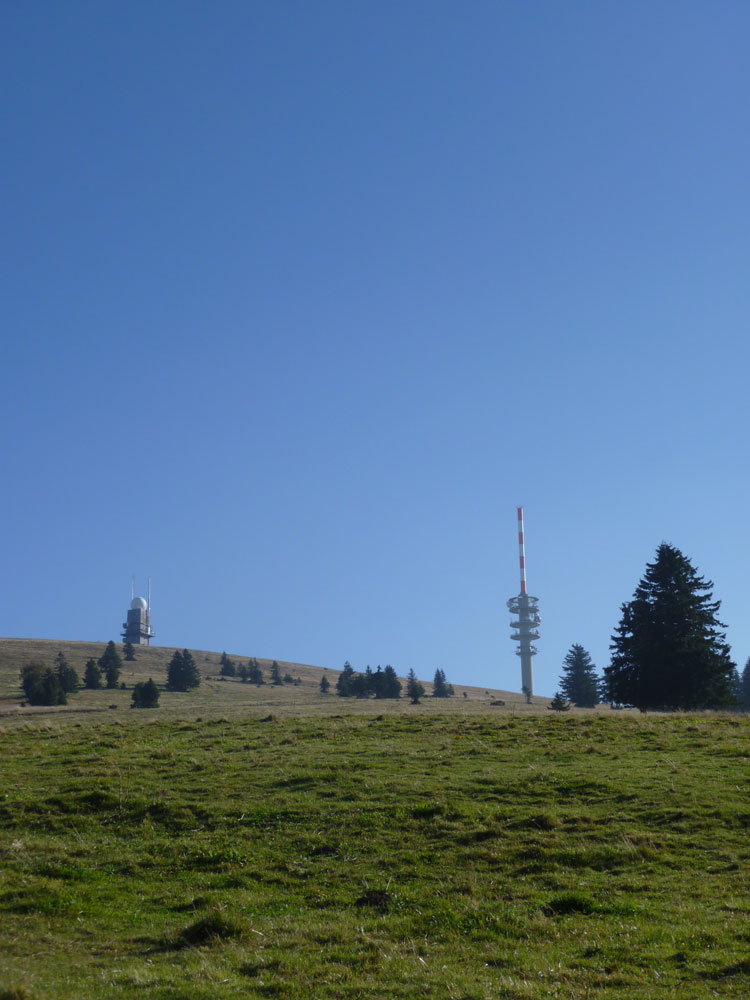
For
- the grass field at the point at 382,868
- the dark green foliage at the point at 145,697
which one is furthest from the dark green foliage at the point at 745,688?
the grass field at the point at 382,868

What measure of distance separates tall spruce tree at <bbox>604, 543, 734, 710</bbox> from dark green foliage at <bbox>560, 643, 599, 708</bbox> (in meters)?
39.1

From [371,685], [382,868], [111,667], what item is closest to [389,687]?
[371,685]

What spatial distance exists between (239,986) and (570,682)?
9463 cm

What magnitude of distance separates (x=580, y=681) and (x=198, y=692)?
49.4 metres

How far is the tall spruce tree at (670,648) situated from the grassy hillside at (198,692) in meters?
16.6

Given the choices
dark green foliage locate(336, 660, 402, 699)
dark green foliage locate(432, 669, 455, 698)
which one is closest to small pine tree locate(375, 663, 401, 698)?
dark green foliage locate(336, 660, 402, 699)

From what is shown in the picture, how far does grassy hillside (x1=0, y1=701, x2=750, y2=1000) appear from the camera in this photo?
1120 cm

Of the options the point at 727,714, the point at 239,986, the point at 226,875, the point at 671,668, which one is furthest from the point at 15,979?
the point at 671,668

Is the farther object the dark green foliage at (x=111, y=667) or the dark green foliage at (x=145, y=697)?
the dark green foliage at (x=111, y=667)

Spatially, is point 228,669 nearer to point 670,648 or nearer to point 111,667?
point 111,667

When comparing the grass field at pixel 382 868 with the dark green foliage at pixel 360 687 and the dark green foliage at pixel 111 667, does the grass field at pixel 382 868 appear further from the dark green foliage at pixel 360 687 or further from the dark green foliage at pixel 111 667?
the dark green foliage at pixel 111 667

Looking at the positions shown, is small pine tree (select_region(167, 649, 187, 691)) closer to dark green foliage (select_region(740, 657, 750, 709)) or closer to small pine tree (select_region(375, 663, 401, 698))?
small pine tree (select_region(375, 663, 401, 698))

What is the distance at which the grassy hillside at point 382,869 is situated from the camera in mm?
11203

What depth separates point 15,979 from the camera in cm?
1084
